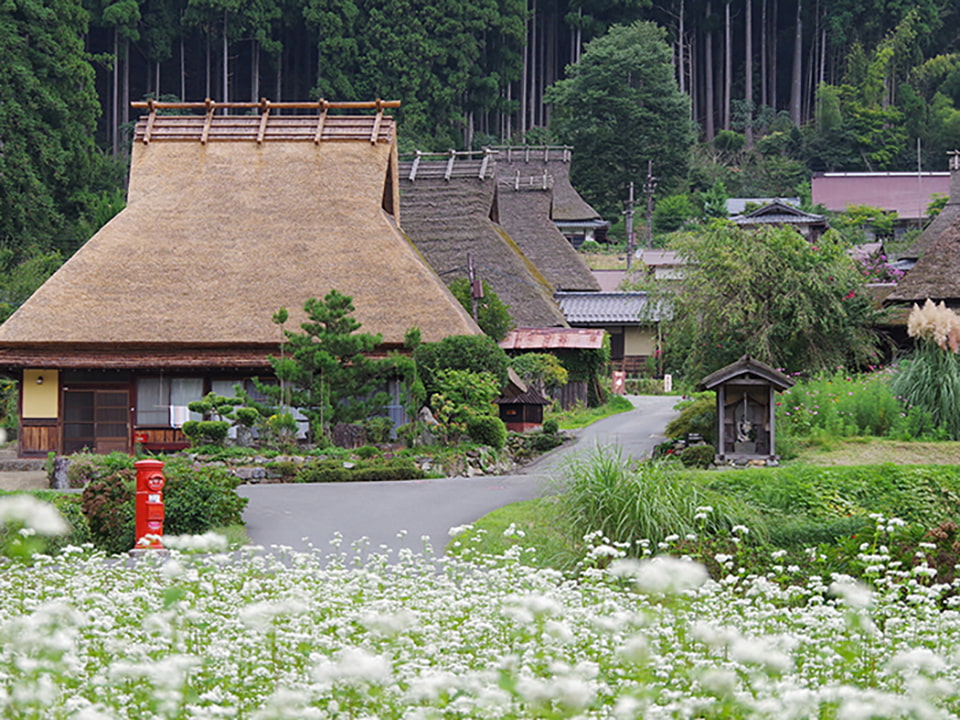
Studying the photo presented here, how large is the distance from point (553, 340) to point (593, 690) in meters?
31.2

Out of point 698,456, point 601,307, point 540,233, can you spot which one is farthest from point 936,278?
point 540,233

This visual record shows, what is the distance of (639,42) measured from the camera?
74625mm

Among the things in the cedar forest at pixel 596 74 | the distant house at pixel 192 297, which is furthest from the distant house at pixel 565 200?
the distant house at pixel 192 297

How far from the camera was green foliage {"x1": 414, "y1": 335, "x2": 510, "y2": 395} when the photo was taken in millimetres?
25125

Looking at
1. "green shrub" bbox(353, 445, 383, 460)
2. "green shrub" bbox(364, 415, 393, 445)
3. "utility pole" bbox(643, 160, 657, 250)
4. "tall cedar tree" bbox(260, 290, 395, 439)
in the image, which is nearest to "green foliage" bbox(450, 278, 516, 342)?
"green shrub" bbox(364, 415, 393, 445)

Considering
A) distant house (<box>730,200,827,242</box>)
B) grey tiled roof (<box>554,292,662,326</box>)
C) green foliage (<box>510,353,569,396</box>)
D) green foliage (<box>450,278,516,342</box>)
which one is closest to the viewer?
green foliage (<box>510,353,569,396</box>)

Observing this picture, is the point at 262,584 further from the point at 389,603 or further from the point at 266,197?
the point at 266,197

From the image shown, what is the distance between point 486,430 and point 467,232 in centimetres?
1847

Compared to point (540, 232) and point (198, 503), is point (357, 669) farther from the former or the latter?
point (540, 232)

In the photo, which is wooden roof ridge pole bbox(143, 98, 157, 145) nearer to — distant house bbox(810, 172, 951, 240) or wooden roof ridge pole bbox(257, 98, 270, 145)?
wooden roof ridge pole bbox(257, 98, 270, 145)

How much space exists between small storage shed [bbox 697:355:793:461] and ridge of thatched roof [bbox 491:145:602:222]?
38599 mm

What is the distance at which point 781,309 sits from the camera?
24.9 metres

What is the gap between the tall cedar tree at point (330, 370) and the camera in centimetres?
2295

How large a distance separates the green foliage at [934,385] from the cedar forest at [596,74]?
37724 millimetres
